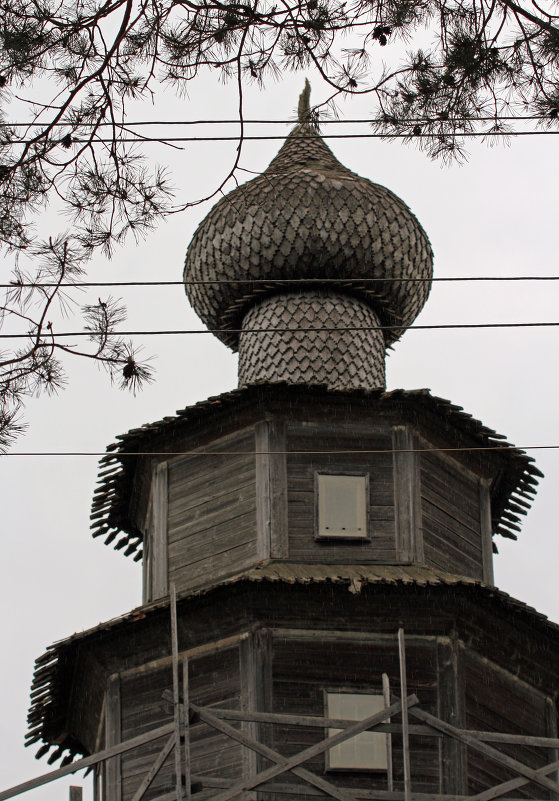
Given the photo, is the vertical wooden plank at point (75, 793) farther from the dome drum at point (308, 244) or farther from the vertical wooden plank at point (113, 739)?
the dome drum at point (308, 244)

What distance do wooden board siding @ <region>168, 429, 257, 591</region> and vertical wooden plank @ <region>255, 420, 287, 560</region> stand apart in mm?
96

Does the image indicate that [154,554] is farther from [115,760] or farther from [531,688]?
[531,688]

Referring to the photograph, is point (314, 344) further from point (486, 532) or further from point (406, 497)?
point (486, 532)

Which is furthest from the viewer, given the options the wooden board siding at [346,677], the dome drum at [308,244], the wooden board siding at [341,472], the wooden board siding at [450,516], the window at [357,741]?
the dome drum at [308,244]

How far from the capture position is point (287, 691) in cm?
1983

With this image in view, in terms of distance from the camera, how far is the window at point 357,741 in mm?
19484

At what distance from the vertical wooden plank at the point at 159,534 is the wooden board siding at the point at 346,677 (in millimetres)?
2159

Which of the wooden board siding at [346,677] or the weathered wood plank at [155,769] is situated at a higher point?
the wooden board siding at [346,677]

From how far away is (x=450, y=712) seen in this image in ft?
64.9

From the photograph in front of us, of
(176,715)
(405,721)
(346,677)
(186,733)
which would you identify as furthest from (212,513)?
(405,721)

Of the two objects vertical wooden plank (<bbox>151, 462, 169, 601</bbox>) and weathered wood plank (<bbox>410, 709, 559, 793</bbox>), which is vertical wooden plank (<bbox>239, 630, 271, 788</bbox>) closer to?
weathered wood plank (<bbox>410, 709, 559, 793</bbox>)

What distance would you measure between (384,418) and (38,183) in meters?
8.34

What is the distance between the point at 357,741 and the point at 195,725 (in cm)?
167

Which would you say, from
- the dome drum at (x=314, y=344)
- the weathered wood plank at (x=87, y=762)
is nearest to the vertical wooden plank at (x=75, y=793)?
the weathered wood plank at (x=87, y=762)
